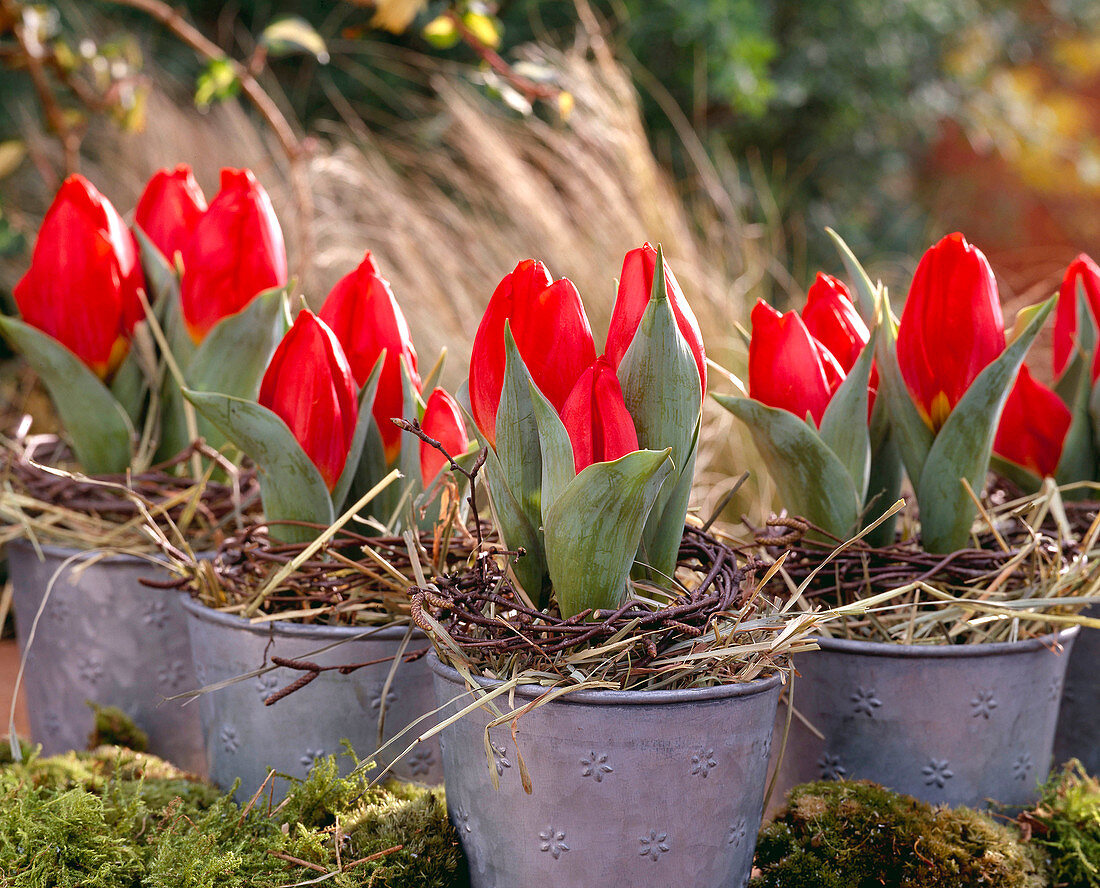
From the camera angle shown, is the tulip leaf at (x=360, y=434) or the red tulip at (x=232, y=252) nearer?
the tulip leaf at (x=360, y=434)

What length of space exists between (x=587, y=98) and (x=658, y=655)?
4.27ft

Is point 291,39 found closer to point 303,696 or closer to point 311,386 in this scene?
point 311,386

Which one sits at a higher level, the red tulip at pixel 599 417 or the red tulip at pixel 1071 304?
the red tulip at pixel 1071 304

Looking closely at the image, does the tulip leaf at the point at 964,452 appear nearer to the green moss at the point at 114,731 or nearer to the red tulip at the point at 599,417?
the red tulip at the point at 599,417

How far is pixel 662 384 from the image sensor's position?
458mm

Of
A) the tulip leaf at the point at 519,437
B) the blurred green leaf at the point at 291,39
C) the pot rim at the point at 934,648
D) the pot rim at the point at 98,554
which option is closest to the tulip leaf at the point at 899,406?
the pot rim at the point at 934,648

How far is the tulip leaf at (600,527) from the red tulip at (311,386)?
0.53ft

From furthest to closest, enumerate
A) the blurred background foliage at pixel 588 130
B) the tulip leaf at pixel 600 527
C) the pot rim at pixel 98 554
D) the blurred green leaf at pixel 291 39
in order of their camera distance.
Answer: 1. the blurred background foliage at pixel 588 130
2. the blurred green leaf at pixel 291 39
3. the pot rim at pixel 98 554
4. the tulip leaf at pixel 600 527

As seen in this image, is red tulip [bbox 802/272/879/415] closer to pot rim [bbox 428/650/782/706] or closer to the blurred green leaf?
pot rim [bbox 428/650/782/706]

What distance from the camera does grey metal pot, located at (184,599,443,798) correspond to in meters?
0.55

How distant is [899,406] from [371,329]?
31 cm

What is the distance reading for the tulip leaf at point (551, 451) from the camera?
435mm

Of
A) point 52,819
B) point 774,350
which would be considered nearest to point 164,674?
point 52,819

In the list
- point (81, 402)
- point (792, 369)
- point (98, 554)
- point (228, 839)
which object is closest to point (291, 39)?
point (81, 402)
